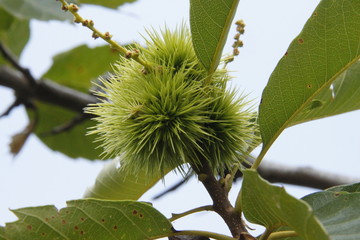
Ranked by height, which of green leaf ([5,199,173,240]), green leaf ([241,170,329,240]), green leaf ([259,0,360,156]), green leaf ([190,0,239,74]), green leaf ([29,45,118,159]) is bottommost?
green leaf ([241,170,329,240])

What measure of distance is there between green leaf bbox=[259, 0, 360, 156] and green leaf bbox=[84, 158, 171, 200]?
0.52 m

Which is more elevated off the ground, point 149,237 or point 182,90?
point 182,90

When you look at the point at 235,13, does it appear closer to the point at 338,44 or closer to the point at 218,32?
the point at 218,32

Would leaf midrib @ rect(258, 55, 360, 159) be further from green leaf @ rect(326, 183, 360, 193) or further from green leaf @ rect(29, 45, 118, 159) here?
green leaf @ rect(29, 45, 118, 159)

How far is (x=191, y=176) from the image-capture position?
1839 millimetres

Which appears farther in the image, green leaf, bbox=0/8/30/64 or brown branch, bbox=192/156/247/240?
green leaf, bbox=0/8/30/64

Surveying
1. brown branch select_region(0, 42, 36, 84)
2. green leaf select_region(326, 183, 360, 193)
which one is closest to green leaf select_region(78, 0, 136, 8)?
brown branch select_region(0, 42, 36, 84)

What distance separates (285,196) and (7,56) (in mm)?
2599

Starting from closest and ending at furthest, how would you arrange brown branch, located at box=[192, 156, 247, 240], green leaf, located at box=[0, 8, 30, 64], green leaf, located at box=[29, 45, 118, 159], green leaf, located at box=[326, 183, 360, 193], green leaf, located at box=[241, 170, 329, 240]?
1. green leaf, located at box=[241, 170, 329, 240]
2. brown branch, located at box=[192, 156, 247, 240]
3. green leaf, located at box=[326, 183, 360, 193]
4. green leaf, located at box=[0, 8, 30, 64]
5. green leaf, located at box=[29, 45, 118, 159]

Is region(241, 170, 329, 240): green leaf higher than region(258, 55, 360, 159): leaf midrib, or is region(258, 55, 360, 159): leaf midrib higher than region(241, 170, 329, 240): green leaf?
region(258, 55, 360, 159): leaf midrib

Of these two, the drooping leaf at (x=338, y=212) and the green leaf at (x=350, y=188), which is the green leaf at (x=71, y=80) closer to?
the green leaf at (x=350, y=188)

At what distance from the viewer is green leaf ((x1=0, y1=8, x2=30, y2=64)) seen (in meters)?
3.81

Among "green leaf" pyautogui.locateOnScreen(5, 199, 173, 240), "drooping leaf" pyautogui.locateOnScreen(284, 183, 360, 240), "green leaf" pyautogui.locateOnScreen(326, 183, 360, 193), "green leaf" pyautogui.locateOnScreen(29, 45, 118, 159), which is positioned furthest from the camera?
"green leaf" pyautogui.locateOnScreen(29, 45, 118, 159)

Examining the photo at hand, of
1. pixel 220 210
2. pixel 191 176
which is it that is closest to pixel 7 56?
pixel 191 176
